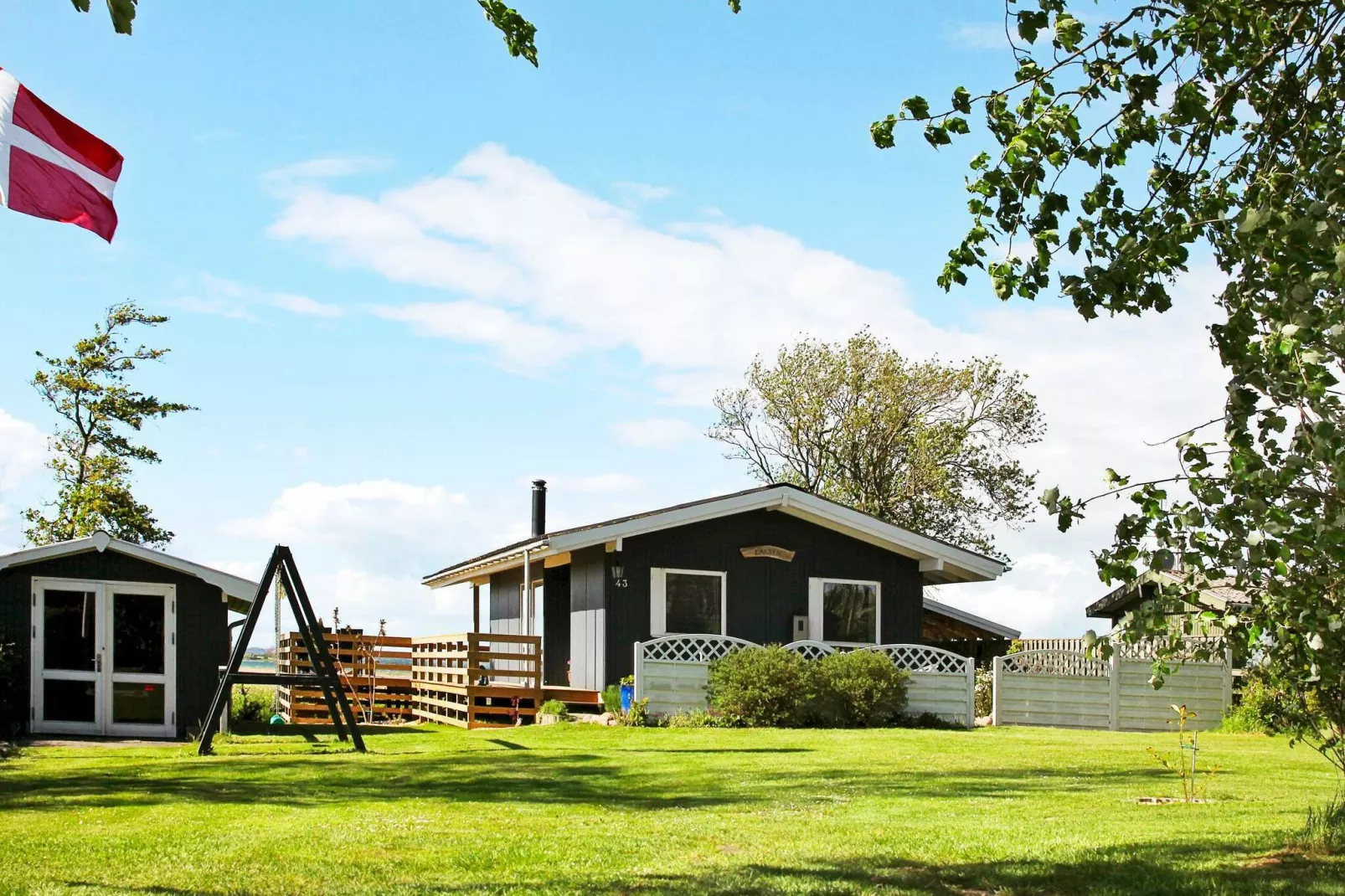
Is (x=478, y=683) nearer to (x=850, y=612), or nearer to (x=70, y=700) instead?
(x=70, y=700)

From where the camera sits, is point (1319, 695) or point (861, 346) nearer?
point (1319, 695)

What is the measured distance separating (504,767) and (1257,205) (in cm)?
950

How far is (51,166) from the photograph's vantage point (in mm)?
11742

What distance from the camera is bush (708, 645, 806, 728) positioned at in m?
19.6

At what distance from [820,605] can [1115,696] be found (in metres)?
5.36

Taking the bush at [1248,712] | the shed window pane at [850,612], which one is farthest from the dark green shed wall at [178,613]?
the bush at [1248,712]

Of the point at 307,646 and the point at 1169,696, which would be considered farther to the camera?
the point at 1169,696

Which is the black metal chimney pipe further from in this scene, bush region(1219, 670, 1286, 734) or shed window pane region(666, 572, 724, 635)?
bush region(1219, 670, 1286, 734)

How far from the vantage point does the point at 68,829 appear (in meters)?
9.44

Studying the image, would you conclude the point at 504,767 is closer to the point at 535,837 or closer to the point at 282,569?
the point at 282,569

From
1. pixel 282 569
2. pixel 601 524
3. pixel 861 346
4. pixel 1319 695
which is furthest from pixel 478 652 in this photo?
pixel 861 346

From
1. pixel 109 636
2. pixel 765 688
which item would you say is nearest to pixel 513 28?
pixel 765 688

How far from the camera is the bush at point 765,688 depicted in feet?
64.3

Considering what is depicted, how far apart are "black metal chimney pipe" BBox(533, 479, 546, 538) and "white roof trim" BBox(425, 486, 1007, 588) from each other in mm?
1805
